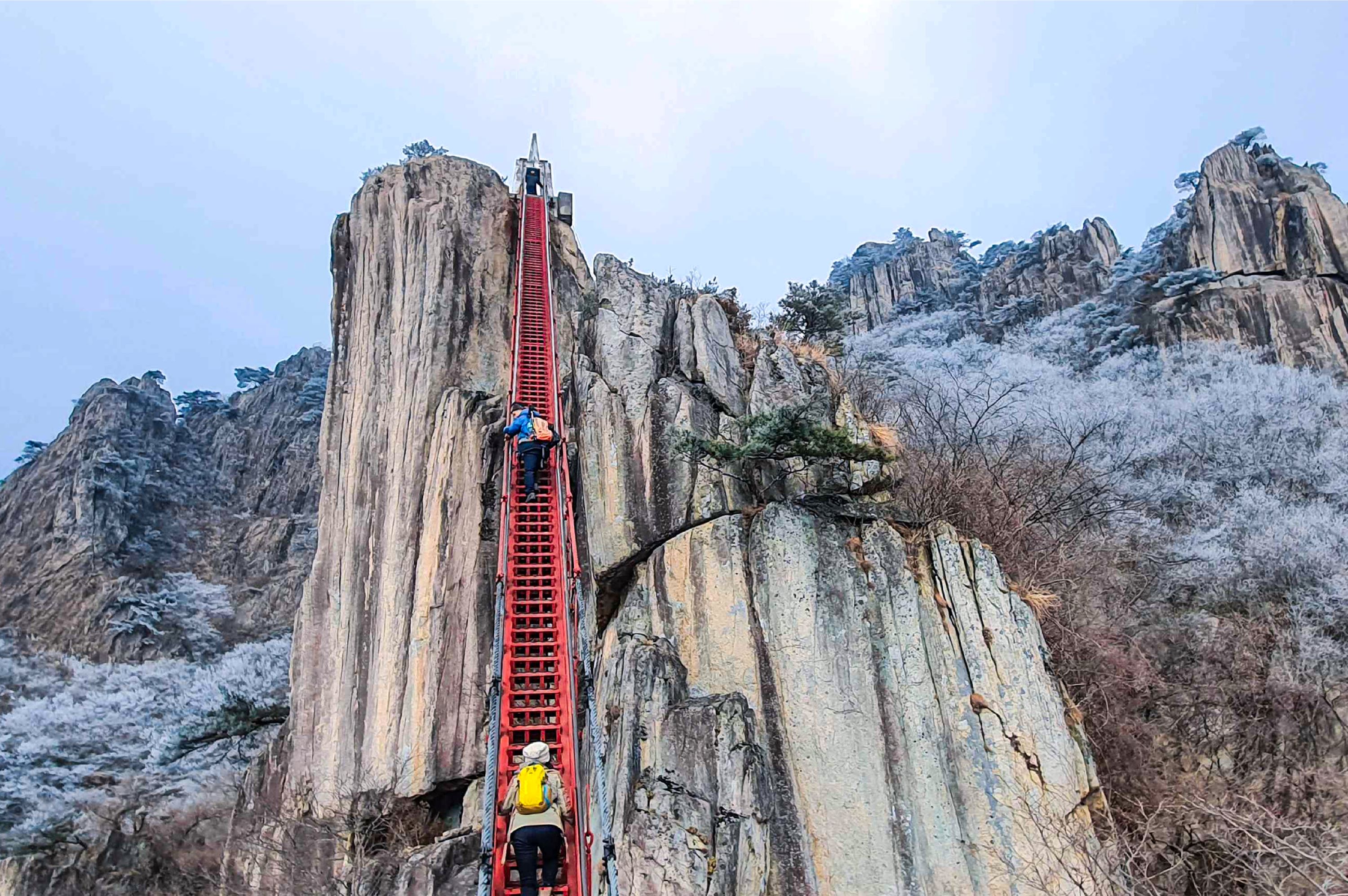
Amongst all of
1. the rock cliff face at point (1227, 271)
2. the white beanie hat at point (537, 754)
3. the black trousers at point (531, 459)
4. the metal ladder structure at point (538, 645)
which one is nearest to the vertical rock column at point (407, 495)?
the metal ladder structure at point (538, 645)

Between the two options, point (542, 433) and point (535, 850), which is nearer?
point (535, 850)

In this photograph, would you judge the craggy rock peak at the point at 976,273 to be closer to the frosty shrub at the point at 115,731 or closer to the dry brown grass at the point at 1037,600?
the dry brown grass at the point at 1037,600

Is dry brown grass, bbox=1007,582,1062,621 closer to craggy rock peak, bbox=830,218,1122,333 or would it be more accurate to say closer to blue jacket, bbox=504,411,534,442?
blue jacket, bbox=504,411,534,442

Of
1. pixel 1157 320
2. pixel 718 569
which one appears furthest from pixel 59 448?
pixel 1157 320

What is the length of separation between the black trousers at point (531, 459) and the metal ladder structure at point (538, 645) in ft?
0.77

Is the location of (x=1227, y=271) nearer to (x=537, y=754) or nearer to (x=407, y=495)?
(x=407, y=495)

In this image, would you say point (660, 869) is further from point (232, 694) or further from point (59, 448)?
point (59, 448)

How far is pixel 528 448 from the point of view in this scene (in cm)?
1025

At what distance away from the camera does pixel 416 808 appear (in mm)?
9570

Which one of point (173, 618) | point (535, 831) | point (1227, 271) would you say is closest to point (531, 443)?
point (535, 831)

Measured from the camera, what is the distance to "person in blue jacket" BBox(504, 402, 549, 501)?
33.6 feet

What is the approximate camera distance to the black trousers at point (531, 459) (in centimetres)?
1022

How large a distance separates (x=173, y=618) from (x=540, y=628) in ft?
97.1

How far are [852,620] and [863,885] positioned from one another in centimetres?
243
